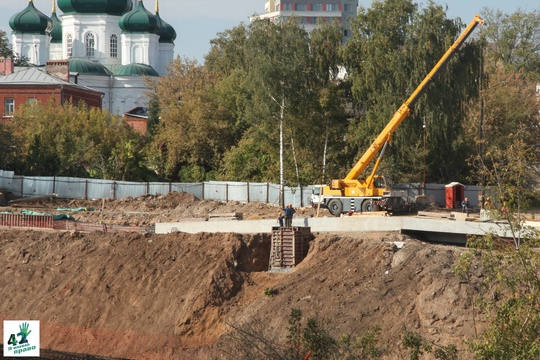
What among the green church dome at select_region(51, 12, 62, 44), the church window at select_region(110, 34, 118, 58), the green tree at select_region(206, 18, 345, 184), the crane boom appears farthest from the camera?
the green church dome at select_region(51, 12, 62, 44)

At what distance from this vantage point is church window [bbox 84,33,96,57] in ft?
336

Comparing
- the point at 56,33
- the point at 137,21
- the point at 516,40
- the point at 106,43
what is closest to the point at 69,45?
the point at 106,43

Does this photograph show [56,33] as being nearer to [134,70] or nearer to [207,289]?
[134,70]

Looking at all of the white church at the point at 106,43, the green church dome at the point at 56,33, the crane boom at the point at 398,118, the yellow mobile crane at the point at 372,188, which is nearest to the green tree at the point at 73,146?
the yellow mobile crane at the point at 372,188

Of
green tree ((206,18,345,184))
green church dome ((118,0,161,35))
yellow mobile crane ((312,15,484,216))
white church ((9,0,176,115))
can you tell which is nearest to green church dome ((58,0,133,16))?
white church ((9,0,176,115))

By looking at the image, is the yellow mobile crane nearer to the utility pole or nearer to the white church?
the utility pole

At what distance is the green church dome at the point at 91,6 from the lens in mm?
100688

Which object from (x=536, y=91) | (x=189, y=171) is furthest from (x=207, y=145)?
(x=536, y=91)

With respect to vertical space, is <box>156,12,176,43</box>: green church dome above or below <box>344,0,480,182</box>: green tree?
above

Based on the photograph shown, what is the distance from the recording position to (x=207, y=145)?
59219 mm

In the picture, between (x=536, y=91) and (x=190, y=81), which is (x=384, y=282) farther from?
(x=190, y=81)

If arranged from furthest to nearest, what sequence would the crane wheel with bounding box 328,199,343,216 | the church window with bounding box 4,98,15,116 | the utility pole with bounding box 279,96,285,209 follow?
the church window with bounding box 4,98,15,116 < the utility pole with bounding box 279,96,285,209 < the crane wheel with bounding box 328,199,343,216

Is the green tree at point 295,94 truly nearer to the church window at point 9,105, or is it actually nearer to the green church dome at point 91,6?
the church window at point 9,105

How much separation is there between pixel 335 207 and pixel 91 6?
209 feet
